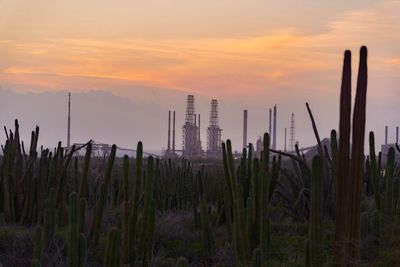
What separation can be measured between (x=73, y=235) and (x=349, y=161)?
208cm

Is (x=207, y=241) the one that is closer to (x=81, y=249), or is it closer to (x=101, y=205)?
(x=101, y=205)

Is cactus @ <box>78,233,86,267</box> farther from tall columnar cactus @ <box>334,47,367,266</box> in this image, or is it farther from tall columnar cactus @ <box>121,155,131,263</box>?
tall columnar cactus @ <box>334,47,367,266</box>

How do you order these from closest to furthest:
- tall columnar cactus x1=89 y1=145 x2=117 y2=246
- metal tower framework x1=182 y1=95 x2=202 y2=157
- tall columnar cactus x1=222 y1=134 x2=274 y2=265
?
tall columnar cactus x1=222 y1=134 x2=274 y2=265, tall columnar cactus x1=89 y1=145 x2=117 y2=246, metal tower framework x1=182 y1=95 x2=202 y2=157

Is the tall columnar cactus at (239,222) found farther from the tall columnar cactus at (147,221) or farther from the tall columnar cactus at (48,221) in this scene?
the tall columnar cactus at (48,221)

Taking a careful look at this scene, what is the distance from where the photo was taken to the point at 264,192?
6.11 m

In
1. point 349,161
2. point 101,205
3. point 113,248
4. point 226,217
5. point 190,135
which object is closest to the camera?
point 113,248

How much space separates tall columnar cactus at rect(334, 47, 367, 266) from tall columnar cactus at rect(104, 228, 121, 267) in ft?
5.32

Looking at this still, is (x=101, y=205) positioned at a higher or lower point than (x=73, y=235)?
higher

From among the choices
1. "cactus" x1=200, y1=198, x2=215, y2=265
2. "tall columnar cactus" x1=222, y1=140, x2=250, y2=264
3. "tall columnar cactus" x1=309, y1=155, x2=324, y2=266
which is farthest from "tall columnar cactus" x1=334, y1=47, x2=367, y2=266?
"cactus" x1=200, y1=198, x2=215, y2=265

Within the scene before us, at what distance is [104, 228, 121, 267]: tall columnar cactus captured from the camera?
183 inches

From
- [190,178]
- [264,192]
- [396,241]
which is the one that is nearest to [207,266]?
[264,192]

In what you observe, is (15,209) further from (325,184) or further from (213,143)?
(213,143)

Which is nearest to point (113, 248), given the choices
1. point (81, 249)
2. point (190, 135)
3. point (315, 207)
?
point (81, 249)

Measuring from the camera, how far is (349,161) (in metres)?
5.04
